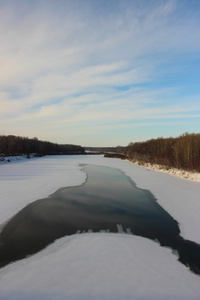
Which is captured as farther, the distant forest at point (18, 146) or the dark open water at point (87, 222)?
the distant forest at point (18, 146)

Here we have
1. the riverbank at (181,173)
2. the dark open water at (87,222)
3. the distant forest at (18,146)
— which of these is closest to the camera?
the dark open water at (87,222)

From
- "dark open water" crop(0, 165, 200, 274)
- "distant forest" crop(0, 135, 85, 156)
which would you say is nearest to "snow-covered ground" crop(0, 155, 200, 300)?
"dark open water" crop(0, 165, 200, 274)

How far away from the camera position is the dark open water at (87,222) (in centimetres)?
469

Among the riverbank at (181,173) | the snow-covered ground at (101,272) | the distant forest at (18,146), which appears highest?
the distant forest at (18,146)

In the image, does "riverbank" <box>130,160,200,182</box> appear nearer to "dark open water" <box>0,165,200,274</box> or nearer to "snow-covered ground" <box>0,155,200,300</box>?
"dark open water" <box>0,165,200,274</box>

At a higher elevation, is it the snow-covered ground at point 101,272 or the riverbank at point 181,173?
the riverbank at point 181,173

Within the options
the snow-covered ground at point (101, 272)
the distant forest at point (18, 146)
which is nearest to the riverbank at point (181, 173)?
the snow-covered ground at point (101, 272)

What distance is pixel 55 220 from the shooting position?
649cm

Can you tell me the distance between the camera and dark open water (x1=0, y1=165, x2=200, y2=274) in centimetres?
469

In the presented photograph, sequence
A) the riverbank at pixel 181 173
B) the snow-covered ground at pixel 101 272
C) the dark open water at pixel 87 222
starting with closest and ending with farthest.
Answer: the snow-covered ground at pixel 101 272 → the dark open water at pixel 87 222 → the riverbank at pixel 181 173

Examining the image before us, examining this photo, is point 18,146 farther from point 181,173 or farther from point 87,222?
point 87,222

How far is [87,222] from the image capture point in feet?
20.7

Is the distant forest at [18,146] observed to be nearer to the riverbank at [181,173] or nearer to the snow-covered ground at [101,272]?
the riverbank at [181,173]

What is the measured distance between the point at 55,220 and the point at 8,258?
7.69 feet
